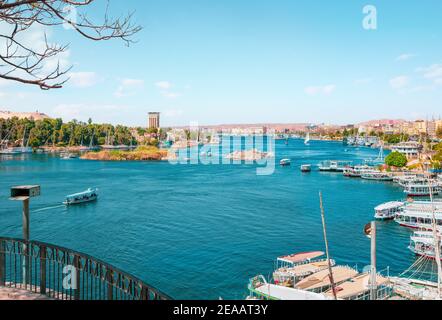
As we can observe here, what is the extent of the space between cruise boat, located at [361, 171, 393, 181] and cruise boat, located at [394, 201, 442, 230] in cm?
1674

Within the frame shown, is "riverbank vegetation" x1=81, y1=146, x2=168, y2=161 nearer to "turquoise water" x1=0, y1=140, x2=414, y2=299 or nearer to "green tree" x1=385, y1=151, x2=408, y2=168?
"turquoise water" x1=0, y1=140, x2=414, y2=299

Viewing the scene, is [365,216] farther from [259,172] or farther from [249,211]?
[259,172]

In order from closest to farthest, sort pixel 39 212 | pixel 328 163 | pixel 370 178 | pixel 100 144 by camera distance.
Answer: pixel 39 212 → pixel 370 178 → pixel 328 163 → pixel 100 144

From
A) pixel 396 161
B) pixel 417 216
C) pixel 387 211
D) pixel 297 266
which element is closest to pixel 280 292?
pixel 297 266

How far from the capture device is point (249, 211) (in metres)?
23.3

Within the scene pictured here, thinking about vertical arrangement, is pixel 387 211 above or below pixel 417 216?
below

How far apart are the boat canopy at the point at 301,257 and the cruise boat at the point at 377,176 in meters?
26.6

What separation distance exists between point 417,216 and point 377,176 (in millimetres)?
19372

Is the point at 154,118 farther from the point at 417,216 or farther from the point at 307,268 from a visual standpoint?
the point at 307,268

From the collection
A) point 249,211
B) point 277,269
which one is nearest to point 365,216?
point 249,211

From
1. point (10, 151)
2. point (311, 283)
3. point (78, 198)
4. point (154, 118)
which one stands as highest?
point (154, 118)

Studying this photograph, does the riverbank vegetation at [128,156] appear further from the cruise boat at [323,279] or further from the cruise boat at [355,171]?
the cruise boat at [323,279]

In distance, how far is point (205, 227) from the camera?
1952cm

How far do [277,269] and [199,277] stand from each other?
2708 millimetres
